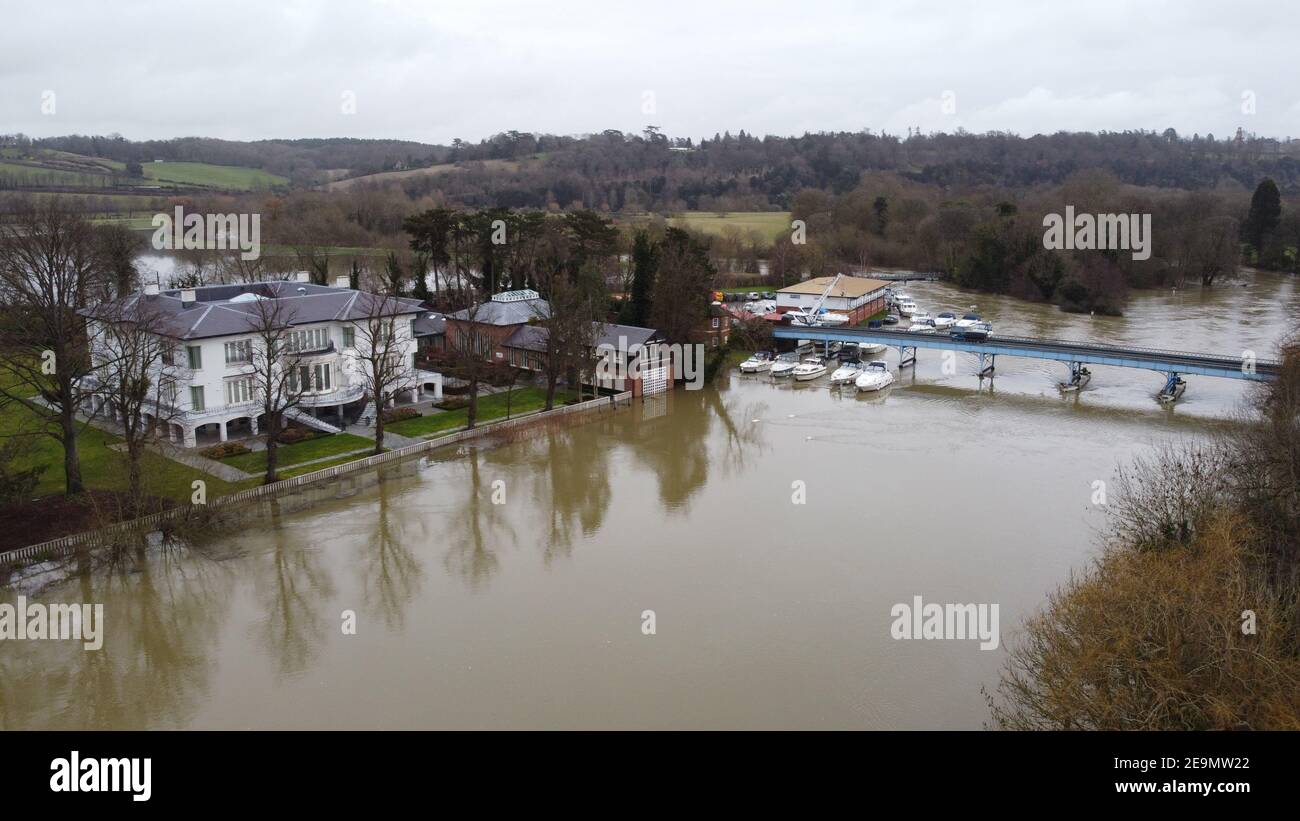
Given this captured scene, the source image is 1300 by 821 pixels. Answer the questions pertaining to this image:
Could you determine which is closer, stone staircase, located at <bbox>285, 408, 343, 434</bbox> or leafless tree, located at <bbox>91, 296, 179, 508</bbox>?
leafless tree, located at <bbox>91, 296, 179, 508</bbox>

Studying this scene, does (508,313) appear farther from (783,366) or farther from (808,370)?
(808,370)

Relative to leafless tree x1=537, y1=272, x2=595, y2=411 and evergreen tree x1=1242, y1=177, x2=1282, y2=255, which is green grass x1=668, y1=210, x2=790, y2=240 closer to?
evergreen tree x1=1242, y1=177, x2=1282, y2=255

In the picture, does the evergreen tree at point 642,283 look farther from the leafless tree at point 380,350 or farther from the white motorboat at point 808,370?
the leafless tree at point 380,350

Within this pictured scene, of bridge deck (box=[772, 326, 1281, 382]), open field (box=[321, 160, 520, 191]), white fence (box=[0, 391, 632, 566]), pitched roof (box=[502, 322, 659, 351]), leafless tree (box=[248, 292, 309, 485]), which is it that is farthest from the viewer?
open field (box=[321, 160, 520, 191])

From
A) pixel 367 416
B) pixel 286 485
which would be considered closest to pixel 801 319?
pixel 367 416

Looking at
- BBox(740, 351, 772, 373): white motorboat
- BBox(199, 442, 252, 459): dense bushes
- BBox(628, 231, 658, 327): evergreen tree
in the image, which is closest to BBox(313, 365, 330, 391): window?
BBox(199, 442, 252, 459): dense bushes

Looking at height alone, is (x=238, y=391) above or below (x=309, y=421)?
above
